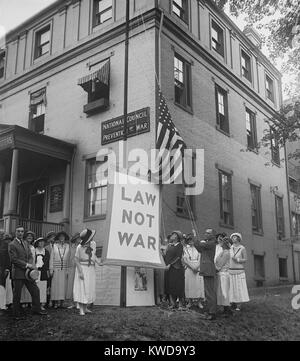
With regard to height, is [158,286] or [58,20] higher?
[58,20]

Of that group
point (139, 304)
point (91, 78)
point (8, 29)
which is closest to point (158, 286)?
point (139, 304)

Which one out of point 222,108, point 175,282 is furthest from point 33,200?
point 175,282

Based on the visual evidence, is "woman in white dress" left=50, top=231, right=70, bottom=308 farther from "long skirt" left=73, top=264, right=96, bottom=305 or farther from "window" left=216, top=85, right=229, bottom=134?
"window" left=216, top=85, right=229, bottom=134

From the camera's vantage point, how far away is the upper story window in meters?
14.9

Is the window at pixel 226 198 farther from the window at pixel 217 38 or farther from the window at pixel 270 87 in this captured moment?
the window at pixel 270 87

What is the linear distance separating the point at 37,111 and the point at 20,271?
1032 cm

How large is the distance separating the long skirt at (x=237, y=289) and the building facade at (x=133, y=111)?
3.19m

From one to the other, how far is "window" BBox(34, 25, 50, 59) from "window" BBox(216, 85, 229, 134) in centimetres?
717

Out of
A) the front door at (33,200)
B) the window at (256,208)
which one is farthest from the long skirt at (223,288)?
the window at (256,208)

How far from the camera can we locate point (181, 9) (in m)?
16.4
